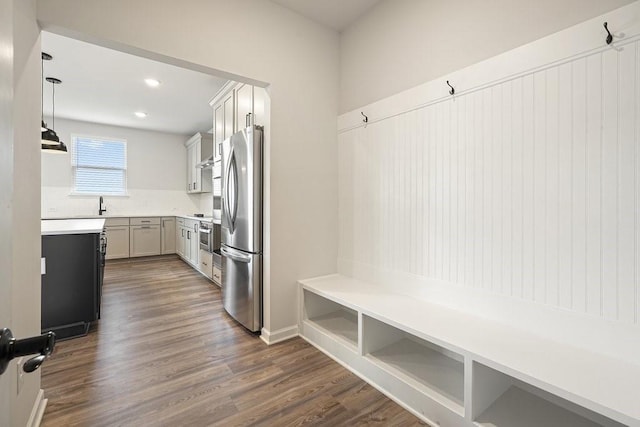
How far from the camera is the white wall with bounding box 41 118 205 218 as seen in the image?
18.3 ft

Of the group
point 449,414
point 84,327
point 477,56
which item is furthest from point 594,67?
point 84,327

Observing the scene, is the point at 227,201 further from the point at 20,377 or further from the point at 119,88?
the point at 119,88

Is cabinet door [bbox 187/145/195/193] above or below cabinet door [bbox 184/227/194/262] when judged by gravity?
above

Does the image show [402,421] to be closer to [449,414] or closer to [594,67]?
[449,414]

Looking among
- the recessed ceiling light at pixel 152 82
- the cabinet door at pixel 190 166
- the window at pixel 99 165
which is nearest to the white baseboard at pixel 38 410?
the recessed ceiling light at pixel 152 82

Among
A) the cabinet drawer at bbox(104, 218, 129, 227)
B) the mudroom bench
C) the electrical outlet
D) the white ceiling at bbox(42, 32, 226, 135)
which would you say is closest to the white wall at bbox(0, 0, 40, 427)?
the electrical outlet

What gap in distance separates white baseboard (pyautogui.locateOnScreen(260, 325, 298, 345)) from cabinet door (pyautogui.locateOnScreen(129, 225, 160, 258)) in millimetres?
4621

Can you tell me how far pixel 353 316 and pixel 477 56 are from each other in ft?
7.28

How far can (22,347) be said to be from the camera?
0.55 meters

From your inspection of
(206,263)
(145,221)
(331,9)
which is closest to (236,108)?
(331,9)

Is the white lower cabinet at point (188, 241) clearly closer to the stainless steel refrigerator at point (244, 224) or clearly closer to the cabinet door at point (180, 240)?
the cabinet door at point (180, 240)

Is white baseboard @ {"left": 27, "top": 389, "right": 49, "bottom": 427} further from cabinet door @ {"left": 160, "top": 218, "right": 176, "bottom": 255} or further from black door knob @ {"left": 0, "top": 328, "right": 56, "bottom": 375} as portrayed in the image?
cabinet door @ {"left": 160, "top": 218, "right": 176, "bottom": 255}

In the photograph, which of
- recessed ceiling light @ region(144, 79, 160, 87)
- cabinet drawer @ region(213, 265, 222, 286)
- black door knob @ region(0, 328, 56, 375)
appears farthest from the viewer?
cabinet drawer @ region(213, 265, 222, 286)

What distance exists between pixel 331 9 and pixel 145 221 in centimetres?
542
